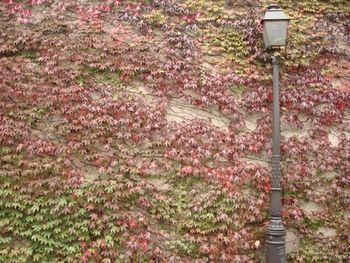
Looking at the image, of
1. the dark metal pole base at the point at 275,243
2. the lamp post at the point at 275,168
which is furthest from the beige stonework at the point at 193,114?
the dark metal pole base at the point at 275,243

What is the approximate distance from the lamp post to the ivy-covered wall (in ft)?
2.08

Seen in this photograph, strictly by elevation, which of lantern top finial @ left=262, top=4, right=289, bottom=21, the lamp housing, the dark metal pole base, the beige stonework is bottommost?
the dark metal pole base

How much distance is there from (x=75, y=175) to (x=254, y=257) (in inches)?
113

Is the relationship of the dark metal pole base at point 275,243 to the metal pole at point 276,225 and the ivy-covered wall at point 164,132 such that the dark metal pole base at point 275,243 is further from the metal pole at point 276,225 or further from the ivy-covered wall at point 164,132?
the ivy-covered wall at point 164,132

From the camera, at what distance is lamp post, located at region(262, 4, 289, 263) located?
5344 mm

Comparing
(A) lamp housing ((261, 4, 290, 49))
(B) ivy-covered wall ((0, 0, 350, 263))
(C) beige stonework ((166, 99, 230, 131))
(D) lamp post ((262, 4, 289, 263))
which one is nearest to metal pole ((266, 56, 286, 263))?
(D) lamp post ((262, 4, 289, 263))

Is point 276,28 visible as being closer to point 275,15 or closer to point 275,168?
point 275,15

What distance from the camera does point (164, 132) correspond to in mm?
6363

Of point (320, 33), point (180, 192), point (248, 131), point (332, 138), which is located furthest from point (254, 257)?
point (320, 33)

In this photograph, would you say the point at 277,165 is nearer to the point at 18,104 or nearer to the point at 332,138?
the point at 332,138

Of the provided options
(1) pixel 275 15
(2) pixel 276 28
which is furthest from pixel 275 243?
(1) pixel 275 15

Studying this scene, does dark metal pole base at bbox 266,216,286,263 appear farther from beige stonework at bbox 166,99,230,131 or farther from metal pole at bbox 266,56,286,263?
beige stonework at bbox 166,99,230,131

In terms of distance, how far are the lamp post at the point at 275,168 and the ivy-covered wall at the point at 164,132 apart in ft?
2.08

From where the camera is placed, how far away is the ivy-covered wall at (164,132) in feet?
19.0
